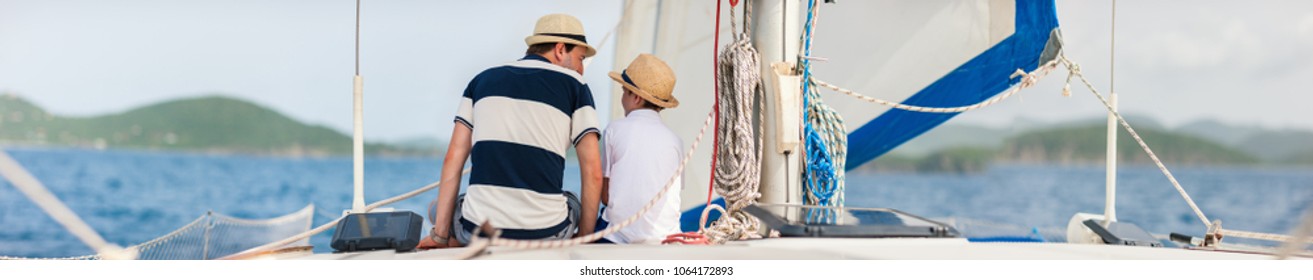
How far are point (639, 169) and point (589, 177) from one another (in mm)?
199

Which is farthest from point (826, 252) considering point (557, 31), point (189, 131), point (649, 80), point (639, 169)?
point (189, 131)

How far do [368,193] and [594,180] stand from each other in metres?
49.5

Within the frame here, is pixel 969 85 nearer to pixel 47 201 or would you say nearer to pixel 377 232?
pixel 377 232

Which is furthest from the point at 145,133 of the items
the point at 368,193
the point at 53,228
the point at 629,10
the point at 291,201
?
the point at 629,10

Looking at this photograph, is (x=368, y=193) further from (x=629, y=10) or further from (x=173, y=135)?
(x=173, y=135)

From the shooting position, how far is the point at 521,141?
2467mm

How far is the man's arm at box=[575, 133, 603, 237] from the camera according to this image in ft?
8.40

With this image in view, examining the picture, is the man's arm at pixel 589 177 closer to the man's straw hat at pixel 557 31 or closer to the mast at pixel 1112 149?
the man's straw hat at pixel 557 31

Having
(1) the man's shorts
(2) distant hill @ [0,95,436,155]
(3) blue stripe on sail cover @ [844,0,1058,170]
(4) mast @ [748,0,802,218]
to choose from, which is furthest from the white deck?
(2) distant hill @ [0,95,436,155]

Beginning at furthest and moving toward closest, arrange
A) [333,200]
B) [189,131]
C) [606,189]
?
[189,131]
[333,200]
[606,189]

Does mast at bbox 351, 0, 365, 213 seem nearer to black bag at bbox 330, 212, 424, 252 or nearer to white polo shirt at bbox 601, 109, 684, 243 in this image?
black bag at bbox 330, 212, 424, 252

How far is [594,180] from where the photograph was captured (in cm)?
262

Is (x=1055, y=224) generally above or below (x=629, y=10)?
below

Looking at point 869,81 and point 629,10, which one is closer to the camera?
point 869,81
